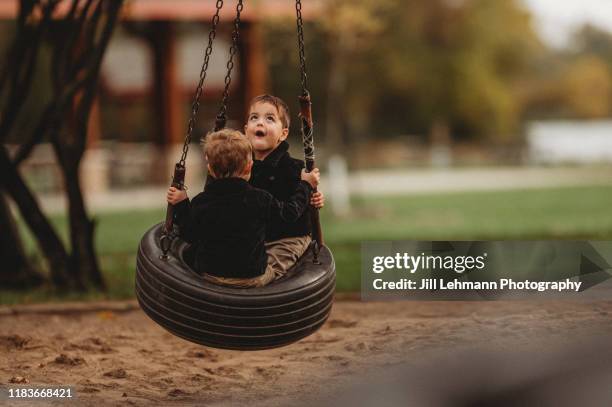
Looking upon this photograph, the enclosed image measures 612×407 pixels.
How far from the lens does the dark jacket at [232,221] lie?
13.5ft

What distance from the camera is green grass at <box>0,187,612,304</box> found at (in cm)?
852

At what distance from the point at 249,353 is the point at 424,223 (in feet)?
23.3

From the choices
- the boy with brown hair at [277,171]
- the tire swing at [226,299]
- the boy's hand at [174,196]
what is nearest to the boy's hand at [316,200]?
the boy with brown hair at [277,171]

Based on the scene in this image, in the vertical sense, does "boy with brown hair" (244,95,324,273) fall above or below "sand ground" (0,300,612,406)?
above

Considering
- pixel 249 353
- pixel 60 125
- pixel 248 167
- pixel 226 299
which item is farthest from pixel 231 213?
pixel 60 125

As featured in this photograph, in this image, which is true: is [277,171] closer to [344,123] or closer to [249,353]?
[249,353]

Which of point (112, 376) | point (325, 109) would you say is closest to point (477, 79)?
point (325, 109)

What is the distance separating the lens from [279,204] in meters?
4.21

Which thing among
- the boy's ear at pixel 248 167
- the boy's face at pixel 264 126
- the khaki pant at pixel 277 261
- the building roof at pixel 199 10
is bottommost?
the khaki pant at pixel 277 261

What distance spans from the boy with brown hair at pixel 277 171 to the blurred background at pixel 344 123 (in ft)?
8.83

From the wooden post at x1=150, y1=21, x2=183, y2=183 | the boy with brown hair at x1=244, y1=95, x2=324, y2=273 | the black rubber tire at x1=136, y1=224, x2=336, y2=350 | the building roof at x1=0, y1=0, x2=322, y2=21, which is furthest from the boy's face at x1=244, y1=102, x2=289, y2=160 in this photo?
the wooden post at x1=150, y1=21, x2=183, y2=183

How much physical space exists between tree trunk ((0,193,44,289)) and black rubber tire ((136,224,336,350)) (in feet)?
10.8

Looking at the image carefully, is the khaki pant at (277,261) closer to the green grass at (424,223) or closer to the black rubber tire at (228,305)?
the black rubber tire at (228,305)

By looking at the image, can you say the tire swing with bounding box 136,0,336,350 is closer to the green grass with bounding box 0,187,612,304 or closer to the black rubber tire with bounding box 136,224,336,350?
the black rubber tire with bounding box 136,224,336,350
